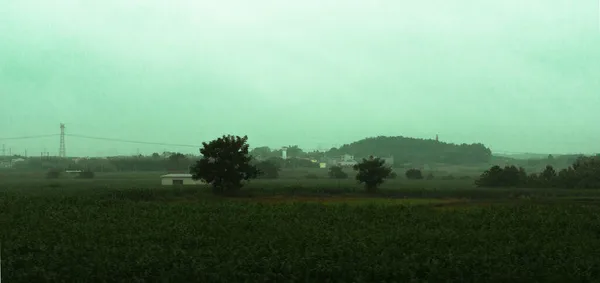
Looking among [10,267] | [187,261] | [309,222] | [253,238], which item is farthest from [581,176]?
[10,267]

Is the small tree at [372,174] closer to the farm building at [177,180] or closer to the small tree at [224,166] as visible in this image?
the small tree at [224,166]

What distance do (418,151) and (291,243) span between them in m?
144

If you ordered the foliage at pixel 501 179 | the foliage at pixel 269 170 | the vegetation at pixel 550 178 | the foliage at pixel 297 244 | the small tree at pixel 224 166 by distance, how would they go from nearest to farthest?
the foliage at pixel 297 244 → the small tree at pixel 224 166 → the vegetation at pixel 550 178 → the foliage at pixel 501 179 → the foliage at pixel 269 170

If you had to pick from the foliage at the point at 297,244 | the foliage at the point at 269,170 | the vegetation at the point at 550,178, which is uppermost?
the foliage at the point at 269,170

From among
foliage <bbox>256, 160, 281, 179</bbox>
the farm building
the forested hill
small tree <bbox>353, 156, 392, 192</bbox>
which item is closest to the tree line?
the forested hill

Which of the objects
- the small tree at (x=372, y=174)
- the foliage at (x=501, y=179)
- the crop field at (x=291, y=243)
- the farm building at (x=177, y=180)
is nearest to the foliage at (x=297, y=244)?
the crop field at (x=291, y=243)

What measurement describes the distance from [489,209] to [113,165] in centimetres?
6863

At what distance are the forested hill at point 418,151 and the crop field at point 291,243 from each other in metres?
114

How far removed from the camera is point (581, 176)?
59.4m

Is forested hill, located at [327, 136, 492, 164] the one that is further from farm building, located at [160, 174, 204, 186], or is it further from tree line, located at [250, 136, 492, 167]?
farm building, located at [160, 174, 204, 186]

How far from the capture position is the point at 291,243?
20500 millimetres

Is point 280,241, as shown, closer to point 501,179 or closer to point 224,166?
point 224,166

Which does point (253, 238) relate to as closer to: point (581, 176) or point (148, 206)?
point (148, 206)

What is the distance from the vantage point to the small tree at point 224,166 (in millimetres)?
49594
